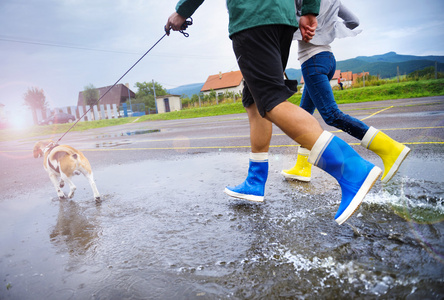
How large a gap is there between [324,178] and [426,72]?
23.3 meters

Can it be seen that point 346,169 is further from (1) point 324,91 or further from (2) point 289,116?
(1) point 324,91

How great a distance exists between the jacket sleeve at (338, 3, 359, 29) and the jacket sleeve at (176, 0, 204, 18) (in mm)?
1564

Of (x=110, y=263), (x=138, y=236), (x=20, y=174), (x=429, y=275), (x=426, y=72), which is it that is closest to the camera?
(x=429, y=275)

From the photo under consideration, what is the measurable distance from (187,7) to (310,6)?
2.89 feet

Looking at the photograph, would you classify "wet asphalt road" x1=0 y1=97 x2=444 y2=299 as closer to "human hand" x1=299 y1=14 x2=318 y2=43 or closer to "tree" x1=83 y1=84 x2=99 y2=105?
"human hand" x1=299 y1=14 x2=318 y2=43

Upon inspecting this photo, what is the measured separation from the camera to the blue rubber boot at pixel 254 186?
2328 millimetres

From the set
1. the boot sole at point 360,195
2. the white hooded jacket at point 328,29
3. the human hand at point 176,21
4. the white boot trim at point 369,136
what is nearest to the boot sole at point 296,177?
the white boot trim at point 369,136

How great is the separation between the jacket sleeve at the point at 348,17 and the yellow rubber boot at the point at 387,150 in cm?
130

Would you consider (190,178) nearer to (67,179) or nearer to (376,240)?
(67,179)

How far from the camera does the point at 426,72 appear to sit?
67.0 feet

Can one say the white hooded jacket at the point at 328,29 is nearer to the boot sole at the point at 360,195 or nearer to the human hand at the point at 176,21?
the human hand at the point at 176,21

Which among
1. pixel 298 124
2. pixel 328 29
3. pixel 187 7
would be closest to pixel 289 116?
pixel 298 124

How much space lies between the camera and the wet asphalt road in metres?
1.25

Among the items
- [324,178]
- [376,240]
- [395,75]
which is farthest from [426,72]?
[376,240]
